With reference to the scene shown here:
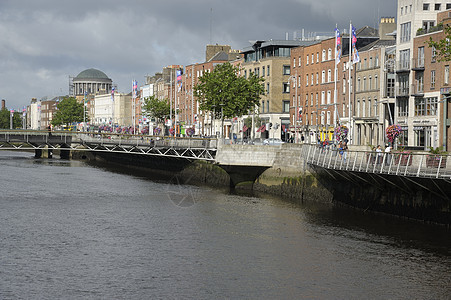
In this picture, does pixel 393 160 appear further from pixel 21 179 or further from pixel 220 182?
pixel 21 179

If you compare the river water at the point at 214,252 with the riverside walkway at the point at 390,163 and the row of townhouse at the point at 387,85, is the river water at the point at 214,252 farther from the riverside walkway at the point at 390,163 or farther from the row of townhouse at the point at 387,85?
the row of townhouse at the point at 387,85

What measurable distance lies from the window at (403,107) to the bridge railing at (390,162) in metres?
26.7

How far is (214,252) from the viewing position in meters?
39.9

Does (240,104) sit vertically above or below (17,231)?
above

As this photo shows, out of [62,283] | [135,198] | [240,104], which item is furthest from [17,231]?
[240,104]

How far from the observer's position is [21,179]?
8088 centimetres

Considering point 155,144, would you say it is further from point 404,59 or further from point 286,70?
point 286,70

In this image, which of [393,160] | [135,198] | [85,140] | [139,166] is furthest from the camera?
[139,166]

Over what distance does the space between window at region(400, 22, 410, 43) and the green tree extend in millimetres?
19064

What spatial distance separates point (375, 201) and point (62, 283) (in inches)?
944

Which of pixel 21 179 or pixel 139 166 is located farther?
pixel 139 166

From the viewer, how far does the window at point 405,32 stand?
81506 millimetres

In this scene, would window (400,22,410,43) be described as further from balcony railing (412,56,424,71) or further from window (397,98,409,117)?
window (397,98,409,117)

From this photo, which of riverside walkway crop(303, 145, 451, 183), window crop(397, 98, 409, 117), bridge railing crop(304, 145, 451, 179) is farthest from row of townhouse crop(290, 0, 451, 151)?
riverside walkway crop(303, 145, 451, 183)
